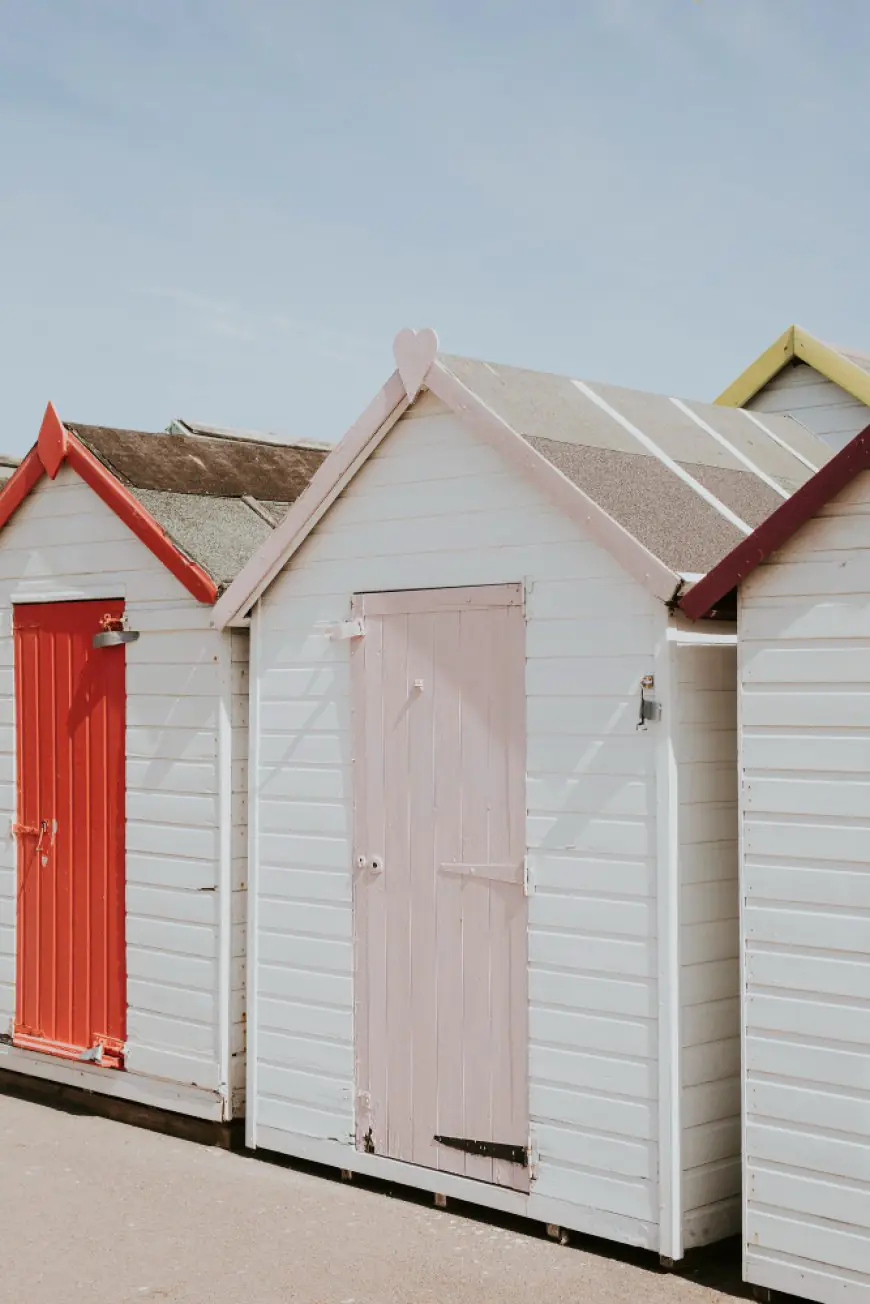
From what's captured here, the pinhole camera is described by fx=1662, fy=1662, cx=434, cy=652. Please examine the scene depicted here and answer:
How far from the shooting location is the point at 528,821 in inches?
256

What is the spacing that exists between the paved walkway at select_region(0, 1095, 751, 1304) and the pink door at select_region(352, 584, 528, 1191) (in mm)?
349

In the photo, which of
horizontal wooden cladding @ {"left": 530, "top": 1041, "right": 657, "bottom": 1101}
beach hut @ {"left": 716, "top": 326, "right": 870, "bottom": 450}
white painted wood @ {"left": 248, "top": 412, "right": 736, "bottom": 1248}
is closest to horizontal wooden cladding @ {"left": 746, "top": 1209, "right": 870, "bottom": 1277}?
white painted wood @ {"left": 248, "top": 412, "right": 736, "bottom": 1248}

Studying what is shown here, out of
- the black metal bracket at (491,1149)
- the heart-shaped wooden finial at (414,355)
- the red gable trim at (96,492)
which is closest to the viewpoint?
the black metal bracket at (491,1149)

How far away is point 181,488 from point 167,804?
1.69 m

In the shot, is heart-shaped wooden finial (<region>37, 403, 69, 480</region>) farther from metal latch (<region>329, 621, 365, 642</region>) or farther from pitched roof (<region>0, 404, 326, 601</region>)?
metal latch (<region>329, 621, 365, 642</region>)

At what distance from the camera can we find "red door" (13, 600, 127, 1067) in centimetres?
844

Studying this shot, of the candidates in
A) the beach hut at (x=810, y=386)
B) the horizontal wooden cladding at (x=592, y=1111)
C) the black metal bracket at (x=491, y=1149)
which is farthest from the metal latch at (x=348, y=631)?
the beach hut at (x=810, y=386)

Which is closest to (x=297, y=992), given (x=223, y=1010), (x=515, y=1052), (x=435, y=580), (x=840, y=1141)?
(x=223, y=1010)

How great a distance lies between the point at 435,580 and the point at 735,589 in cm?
133

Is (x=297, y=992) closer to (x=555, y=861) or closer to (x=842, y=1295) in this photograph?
(x=555, y=861)

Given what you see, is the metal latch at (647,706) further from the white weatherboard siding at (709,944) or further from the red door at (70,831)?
the red door at (70,831)

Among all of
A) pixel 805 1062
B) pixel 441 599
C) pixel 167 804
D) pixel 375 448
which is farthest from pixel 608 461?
pixel 167 804

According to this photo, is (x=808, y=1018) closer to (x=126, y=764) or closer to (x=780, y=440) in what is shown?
(x=780, y=440)

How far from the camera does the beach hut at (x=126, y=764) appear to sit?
26.0 ft
